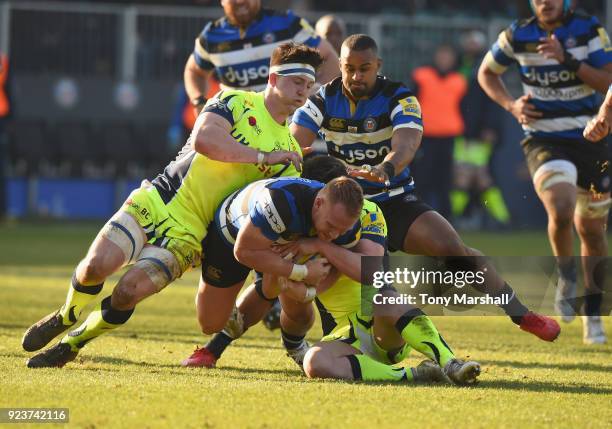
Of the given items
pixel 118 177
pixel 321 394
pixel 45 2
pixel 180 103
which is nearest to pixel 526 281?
pixel 321 394

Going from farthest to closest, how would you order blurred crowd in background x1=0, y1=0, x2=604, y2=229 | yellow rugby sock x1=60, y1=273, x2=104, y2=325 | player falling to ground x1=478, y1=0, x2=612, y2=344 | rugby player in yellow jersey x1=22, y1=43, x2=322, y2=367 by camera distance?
blurred crowd in background x1=0, y1=0, x2=604, y2=229 → player falling to ground x1=478, y1=0, x2=612, y2=344 → yellow rugby sock x1=60, y1=273, x2=104, y2=325 → rugby player in yellow jersey x1=22, y1=43, x2=322, y2=367

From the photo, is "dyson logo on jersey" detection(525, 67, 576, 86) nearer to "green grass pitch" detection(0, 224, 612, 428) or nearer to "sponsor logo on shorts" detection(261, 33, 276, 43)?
"green grass pitch" detection(0, 224, 612, 428)

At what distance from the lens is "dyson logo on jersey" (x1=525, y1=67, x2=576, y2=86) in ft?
32.0

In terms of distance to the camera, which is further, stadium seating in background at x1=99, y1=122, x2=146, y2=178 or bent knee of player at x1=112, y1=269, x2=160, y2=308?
stadium seating in background at x1=99, y1=122, x2=146, y2=178

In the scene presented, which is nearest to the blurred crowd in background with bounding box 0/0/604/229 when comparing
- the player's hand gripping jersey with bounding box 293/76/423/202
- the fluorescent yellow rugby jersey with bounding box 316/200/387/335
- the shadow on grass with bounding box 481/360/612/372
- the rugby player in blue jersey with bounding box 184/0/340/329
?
the rugby player in blue jersey with bounding box 184/0/340/329

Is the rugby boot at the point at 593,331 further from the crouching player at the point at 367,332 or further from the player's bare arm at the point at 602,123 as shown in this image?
the crouching player at the point at 367,332

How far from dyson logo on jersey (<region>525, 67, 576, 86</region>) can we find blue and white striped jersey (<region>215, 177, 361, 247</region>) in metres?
3.17

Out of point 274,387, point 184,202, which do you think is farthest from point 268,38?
point 274,387

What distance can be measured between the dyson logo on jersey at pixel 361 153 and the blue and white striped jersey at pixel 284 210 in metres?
1.27

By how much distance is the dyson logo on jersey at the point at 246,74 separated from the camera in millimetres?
10719

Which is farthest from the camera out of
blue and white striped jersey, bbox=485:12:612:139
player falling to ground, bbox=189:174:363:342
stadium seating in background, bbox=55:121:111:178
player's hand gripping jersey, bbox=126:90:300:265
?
stadium seating in background, bbox=55:121:111:178

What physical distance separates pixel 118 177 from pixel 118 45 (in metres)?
2.32

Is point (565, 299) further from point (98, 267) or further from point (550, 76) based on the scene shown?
point (98, 267)

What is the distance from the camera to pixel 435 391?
6809mm
